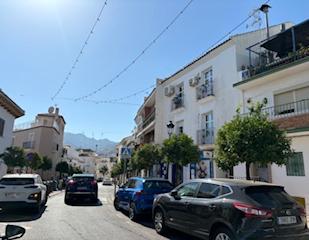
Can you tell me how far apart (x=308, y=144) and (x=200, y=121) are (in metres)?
9.35

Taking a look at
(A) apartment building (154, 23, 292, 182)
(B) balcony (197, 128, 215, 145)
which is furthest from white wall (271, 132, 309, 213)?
(B) balcony (197, 128, 215, 145)

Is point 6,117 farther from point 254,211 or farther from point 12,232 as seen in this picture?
point 12,232

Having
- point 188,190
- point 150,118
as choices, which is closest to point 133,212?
point 188,190

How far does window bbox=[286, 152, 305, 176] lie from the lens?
13.3m

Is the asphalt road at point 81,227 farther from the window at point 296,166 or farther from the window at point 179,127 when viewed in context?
the window at point 179,127

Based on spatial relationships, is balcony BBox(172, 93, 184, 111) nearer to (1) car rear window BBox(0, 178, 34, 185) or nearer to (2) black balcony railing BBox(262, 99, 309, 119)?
(2) black balcony railing BBox(262, 99, 309, 119)

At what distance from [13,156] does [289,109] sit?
18.5 metres

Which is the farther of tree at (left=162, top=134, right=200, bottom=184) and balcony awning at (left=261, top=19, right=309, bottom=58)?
tree at (left=162, top=134, right=200, bottom=184)

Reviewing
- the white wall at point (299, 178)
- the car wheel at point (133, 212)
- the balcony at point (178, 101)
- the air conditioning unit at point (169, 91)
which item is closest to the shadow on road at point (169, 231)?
the car wheel at point (133, 212)

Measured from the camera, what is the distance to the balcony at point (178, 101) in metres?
24.6

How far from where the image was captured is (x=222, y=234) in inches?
249

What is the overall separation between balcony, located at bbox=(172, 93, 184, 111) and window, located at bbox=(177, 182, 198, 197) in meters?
16.1

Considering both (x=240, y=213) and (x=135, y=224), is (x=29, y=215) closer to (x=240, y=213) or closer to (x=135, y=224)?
(x=135, y=224)

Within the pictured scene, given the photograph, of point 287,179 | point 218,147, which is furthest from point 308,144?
point 218,147
